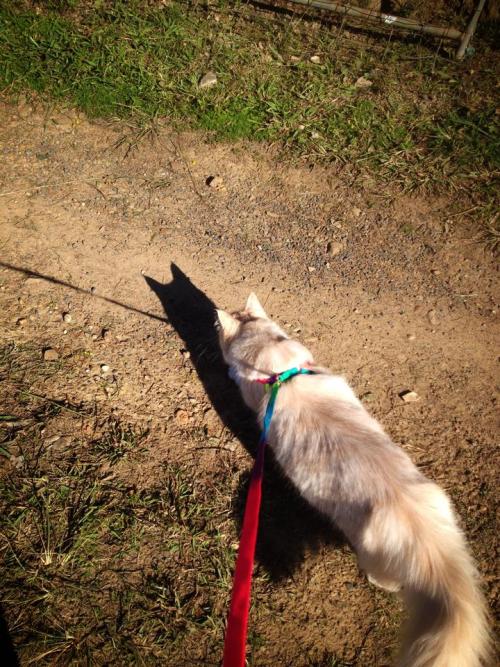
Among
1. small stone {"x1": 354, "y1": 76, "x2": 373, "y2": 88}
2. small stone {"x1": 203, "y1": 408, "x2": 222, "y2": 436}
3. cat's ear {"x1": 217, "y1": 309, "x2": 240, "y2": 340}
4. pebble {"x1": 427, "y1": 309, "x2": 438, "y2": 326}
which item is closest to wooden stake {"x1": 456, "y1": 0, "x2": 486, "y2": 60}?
small stone {"x1": 354, "y1": 76, "x2": 373, "y2": 88}

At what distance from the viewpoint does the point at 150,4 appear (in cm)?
561

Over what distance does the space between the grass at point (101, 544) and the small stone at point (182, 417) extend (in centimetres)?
30

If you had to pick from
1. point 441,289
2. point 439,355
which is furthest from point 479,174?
point 439,355

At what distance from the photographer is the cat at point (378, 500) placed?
170 cm

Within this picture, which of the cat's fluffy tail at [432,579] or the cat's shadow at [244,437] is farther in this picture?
the cat's shadow at [244,437]

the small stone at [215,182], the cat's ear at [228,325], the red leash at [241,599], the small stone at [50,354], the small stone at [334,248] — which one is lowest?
the small stone at [50,354]

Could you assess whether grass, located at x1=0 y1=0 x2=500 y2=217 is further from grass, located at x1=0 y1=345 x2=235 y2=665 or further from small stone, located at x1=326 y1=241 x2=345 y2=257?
grass, located at x1=0 y1=345 x2=235 y2=665

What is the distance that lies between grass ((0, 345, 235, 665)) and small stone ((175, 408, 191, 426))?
0.97 feet

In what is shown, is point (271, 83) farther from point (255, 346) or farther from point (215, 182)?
point (255, 346)

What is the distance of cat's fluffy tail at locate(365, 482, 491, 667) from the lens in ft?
5.34

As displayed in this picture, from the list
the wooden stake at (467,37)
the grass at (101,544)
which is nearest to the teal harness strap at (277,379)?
the grass at (101,544)

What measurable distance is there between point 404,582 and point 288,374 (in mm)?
1277

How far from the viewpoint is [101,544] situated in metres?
2.70

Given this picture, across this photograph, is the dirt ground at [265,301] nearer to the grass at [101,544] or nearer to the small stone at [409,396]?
the small stone at [409,396]
